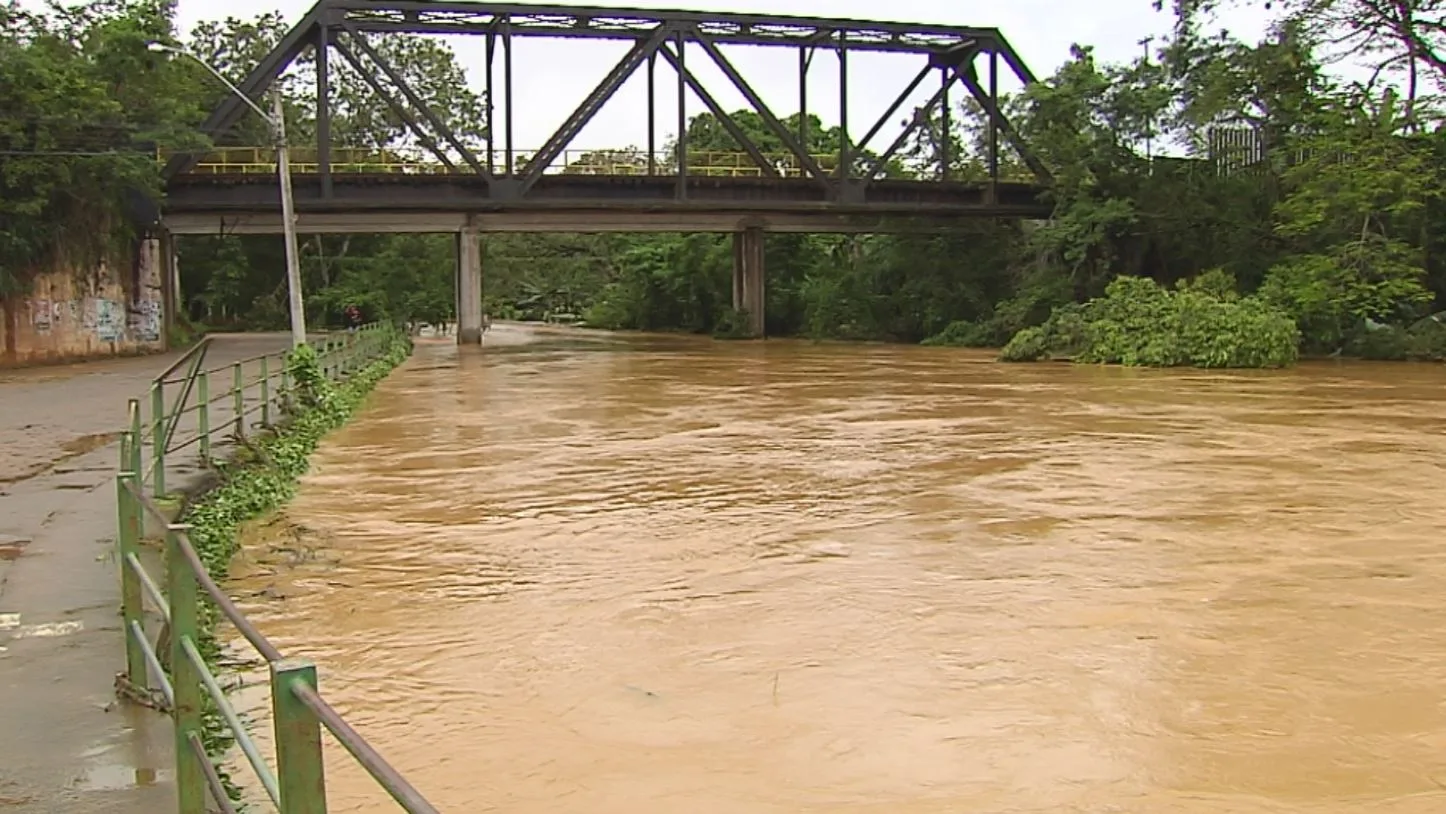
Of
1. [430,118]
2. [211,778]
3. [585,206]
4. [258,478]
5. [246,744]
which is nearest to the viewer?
[246,744]

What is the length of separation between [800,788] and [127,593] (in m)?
2.98

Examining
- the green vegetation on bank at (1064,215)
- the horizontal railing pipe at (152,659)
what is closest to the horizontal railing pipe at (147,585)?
the horizontal railing pipe at (152,659)

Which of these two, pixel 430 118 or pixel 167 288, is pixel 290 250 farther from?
pixel 167 288

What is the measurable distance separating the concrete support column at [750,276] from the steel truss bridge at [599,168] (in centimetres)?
290

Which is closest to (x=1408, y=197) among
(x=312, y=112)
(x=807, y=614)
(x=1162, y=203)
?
(x=1162, y=203)

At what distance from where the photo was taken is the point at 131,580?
578 centimetres

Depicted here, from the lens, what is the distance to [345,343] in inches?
1202

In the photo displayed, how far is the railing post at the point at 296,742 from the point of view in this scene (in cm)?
266

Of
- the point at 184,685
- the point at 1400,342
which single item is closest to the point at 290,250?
the point at 184,685

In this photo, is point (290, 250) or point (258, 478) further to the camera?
point (290, 250)

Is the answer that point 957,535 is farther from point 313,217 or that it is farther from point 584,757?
point 313,217

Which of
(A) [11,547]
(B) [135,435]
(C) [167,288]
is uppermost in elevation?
(C) [167,288]

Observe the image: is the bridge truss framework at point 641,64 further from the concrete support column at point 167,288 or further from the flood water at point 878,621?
the flood water at point 878,621

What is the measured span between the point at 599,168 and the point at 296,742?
53.0 metres
